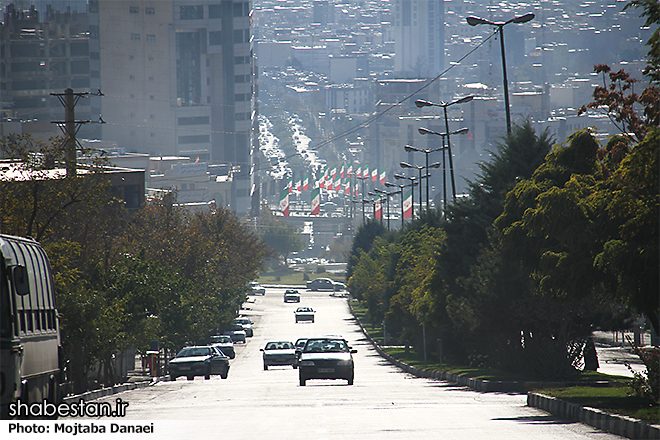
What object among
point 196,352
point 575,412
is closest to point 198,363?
point 196,352

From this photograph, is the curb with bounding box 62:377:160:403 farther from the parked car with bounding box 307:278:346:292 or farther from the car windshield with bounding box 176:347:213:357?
the parked car with bounding box 307:278:346:292

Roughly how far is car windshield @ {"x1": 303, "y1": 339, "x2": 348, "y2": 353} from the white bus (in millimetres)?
12937

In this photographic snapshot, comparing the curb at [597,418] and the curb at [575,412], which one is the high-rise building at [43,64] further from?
the curb at [597,418]

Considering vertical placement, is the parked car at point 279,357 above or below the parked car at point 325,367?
below

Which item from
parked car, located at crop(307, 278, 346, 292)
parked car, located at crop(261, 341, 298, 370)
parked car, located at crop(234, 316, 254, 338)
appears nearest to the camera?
parked car, located at crop(261, 341, 298, 370)

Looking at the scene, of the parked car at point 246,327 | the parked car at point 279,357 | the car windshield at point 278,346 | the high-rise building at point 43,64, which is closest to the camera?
the parked car at point 279,357

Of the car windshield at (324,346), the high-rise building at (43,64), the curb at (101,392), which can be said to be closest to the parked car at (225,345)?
the curb at (101,392)

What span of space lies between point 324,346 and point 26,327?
627 inches

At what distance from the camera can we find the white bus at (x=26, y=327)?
12.6 meters

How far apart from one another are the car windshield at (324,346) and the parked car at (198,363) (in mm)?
7435

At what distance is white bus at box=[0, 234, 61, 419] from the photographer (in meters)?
12.6

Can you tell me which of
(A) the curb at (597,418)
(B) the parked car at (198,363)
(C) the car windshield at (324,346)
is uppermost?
(A) the curb at (597,418)

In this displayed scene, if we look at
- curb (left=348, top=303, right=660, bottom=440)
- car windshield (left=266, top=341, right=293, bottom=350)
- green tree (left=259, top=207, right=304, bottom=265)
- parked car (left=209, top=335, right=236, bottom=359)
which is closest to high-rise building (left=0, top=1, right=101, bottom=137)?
green tree (left=259, top=207, right=304, bottom=265)

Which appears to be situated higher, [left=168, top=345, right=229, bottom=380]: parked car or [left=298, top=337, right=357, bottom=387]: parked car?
[left=298, top=337, right=357, bottom=387]: parked car
